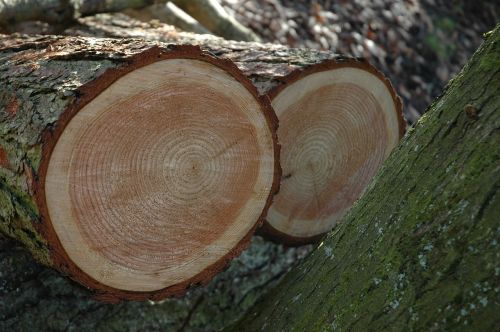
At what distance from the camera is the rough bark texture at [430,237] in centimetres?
144

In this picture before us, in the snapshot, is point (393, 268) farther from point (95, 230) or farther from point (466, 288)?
point (95, 230)

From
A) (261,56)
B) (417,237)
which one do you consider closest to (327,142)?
(261,56)

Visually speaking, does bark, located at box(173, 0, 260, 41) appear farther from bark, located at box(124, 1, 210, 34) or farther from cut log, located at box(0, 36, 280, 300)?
cut log, located at box(0, 36, 280, 300)

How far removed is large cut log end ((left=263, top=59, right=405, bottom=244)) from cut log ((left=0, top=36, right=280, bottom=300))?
260mm

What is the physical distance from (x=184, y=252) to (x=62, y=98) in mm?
641

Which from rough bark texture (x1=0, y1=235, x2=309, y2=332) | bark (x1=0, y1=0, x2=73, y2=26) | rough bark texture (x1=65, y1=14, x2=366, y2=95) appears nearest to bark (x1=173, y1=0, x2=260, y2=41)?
rough bark texture (x1=65, y1=14, x2=366, y2=95)

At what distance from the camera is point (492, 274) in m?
1.41

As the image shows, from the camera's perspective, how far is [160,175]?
198cm

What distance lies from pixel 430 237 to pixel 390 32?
351 cm

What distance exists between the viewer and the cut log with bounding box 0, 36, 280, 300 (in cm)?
182

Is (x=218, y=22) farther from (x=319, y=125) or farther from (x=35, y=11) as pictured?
(x=319, y=125)

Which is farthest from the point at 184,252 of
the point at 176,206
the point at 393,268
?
the point at 393,268

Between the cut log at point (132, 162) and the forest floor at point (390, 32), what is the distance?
2.28 meters

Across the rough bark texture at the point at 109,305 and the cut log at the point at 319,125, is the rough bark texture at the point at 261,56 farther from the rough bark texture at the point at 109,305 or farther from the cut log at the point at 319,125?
the rough bark texture at the point at 109,305
